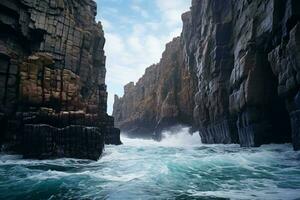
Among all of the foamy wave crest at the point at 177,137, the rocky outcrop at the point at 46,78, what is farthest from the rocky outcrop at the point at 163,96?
the rocky outcrop at the point at 46,78

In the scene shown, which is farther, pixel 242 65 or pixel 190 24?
pixel 190 24

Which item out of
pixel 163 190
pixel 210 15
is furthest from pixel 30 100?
pixel 210 15

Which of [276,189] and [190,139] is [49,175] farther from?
[190,139]

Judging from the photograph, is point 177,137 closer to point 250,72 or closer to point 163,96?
point 163,96

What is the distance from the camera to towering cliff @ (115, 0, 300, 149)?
68.1 feet

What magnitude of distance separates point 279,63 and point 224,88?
15693 millimetres

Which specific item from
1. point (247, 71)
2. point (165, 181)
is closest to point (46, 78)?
point (247, 71)

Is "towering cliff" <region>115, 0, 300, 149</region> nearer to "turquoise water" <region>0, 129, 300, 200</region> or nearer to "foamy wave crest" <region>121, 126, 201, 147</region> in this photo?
"turquoise water" <region>0, 129, 300, 200</region>

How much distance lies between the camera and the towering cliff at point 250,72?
68.1ft

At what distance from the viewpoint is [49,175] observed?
1501 centimetres

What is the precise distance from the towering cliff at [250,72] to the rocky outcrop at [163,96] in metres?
19.5

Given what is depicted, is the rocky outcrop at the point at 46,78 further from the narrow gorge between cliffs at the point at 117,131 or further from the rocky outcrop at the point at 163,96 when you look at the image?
the rocky outcrop at the point at 163,96

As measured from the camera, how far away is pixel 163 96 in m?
77.0

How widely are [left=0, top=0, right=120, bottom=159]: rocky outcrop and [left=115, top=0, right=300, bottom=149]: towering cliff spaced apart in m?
14.2
